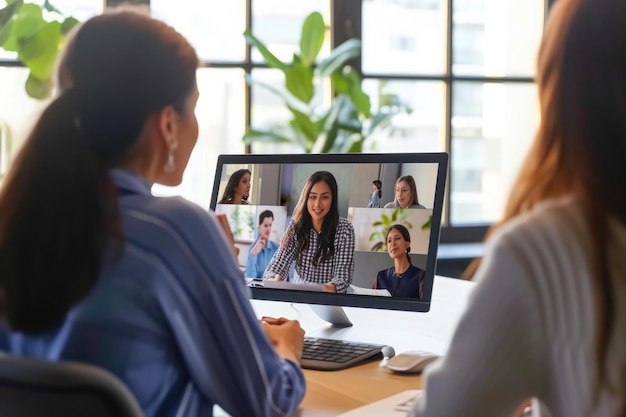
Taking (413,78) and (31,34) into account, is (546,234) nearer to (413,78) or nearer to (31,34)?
(31,34)

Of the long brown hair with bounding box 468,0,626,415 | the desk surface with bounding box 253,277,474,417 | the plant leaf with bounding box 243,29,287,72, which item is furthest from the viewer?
the plant leaf with bounding box 243,29,287,72

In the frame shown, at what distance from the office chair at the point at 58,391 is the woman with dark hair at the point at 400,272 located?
2.87 ft

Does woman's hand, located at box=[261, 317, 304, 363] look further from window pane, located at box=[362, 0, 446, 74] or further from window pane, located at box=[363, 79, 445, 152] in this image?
window pane, located at box=[362, 0, 446, 74]

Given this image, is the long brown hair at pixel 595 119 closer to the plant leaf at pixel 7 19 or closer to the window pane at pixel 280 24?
the plant leaf at pixel 7 19

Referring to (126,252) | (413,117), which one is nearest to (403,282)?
(126,252)

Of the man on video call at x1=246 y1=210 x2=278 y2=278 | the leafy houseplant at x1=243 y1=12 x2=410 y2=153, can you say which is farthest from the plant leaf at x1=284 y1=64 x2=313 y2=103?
the man on video call at x1=246 y1=210 x2=278 y2=278

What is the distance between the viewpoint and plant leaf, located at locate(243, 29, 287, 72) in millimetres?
3113

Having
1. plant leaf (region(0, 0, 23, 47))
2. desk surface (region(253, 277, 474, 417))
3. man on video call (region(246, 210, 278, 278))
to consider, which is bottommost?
desk surface (region(253, 277, 474, 417))

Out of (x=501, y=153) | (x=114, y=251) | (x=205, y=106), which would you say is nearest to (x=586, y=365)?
(x=114, y=251)

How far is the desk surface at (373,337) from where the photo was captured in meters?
1.33

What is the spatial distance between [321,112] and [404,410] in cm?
237

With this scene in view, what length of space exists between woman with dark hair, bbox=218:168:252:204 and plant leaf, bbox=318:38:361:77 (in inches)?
56.2

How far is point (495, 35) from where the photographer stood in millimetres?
3836

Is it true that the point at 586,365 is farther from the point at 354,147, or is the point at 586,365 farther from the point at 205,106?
the point at 205,106
